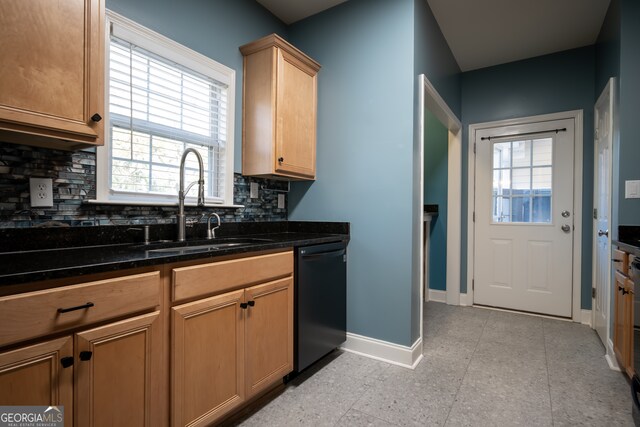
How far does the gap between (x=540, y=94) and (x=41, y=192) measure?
13.6 feet

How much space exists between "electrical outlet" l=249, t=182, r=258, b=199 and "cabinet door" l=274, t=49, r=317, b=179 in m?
0.30

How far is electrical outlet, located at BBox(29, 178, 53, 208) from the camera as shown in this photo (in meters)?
1.36

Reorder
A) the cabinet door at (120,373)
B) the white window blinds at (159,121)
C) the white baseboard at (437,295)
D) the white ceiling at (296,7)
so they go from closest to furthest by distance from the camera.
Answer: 1. the cabinet door at (120,373)
2. the white window blinds at (159,121)
3. the white ceiling at (296,7)
4. the white baseboard at (437,295)

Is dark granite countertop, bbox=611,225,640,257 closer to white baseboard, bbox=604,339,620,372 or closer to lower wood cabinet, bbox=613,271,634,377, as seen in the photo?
lower wood cabinet, bbox=613,271,634,377

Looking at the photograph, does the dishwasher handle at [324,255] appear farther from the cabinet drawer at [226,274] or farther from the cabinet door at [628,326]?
the cabinet door at [628,326]

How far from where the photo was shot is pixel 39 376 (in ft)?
3.02

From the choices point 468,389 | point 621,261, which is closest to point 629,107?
point 621,261

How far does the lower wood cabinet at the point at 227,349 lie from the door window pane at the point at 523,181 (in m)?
2.81

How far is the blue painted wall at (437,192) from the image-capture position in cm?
380

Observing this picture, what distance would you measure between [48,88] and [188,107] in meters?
0.90

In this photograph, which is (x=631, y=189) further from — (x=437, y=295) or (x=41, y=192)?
(x=41, y=192)

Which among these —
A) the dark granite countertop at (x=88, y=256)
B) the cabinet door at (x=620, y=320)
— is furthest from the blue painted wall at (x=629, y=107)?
the dark granite countertop at (x=88, y=256)

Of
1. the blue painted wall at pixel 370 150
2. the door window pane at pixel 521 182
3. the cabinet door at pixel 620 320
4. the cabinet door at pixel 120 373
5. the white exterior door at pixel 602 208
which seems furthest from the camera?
the door window pane at pixel 521 182

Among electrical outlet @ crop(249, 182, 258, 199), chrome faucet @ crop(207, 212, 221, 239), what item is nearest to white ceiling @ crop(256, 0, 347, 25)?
electrical outlet @ crop(249, 182, 258, 199)
